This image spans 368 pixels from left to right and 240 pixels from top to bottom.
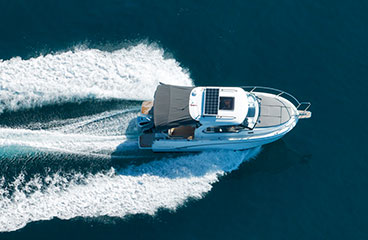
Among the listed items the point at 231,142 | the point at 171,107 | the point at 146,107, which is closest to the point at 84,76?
the point at 146,107

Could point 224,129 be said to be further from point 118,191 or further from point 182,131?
point 118,191

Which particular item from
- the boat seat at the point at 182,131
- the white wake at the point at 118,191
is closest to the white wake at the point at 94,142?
the white wake at the point at 118,191

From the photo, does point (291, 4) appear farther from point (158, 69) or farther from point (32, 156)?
point (32, 156)

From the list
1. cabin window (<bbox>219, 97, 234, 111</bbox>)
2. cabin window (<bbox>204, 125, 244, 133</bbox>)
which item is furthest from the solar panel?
cabin window (<bbox>204, 125, 244, 133</bbox>)

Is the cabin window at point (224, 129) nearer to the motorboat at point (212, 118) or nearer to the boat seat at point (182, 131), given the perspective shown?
the motorboat at point (212, 118)

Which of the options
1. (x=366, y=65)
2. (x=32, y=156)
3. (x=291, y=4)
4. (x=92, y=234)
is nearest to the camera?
(x=92, y=234)

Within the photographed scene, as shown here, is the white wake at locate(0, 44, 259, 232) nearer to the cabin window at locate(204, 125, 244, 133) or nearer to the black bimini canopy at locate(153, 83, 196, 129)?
the cabin window at locate(204, 125, 244, 133)

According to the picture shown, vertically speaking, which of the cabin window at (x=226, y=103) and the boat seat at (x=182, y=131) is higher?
the cabin window at (x=226, y=103)

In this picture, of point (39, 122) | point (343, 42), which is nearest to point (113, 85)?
point (39, 122)
